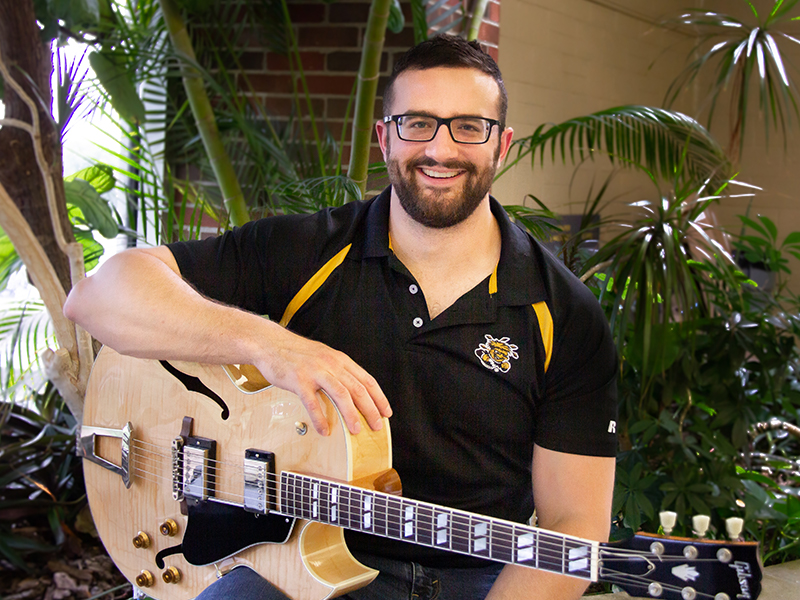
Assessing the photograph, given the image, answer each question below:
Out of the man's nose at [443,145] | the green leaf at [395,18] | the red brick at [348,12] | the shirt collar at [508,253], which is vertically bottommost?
the shirt collar at [508,253]

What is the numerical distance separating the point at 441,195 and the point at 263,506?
0.68 m

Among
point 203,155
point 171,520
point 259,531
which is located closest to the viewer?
point 259,531

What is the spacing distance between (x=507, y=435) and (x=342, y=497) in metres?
0.41

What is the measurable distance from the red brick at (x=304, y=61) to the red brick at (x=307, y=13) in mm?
120

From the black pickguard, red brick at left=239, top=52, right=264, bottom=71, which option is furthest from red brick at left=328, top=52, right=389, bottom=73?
the black pickguard

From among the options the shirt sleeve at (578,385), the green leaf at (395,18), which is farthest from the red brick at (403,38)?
the shirt sleeve at (578,385)

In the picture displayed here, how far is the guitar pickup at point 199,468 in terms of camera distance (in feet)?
4.30

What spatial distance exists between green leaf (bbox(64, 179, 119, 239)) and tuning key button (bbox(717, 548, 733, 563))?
1841 mm

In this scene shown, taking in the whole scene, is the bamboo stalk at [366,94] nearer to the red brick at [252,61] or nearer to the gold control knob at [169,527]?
the red brick at [252,61]

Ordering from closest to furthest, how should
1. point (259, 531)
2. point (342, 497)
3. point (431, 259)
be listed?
point (342, 497) < point (259, 531) < point (431, 259)

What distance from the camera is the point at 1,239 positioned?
222cm

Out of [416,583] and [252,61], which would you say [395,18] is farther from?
[416,583]

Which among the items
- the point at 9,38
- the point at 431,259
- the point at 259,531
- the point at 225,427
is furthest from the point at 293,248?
the point at 9,38

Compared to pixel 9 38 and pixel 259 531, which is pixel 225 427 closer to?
pixel 259 531
